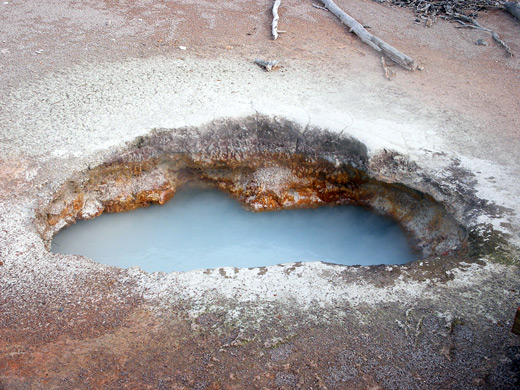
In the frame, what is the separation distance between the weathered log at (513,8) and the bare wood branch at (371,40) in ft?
10.0

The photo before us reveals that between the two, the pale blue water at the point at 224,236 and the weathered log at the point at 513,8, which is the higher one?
the weathered log at the point at 513,8

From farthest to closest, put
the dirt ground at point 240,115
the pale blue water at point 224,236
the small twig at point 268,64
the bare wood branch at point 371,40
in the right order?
the bare wood branch at point 371,40
the small twig at point 268,64
the pale blue water at point 224,236
the dirt ground at point 240,115

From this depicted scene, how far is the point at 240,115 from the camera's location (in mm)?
5691

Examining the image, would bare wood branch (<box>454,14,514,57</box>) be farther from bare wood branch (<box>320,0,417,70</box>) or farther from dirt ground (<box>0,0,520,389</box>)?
bare wood branch (<box>320,0,417,70</box>)

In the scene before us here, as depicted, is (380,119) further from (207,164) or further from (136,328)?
(136,328)

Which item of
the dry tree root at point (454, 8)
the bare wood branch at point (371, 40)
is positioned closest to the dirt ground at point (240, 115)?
the bare wood branch at point (371, 40)

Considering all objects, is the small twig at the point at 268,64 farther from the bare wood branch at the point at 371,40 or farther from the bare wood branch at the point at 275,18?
the bare wood branch at the point at 371,40

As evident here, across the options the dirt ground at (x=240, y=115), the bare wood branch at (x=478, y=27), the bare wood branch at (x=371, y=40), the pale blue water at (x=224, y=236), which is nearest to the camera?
the dirt ground at (x=240, y=115)

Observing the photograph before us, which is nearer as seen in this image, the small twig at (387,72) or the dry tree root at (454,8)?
the small twig at (387,72)

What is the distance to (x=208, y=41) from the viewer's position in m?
7.73

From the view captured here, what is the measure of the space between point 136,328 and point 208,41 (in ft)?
18.2

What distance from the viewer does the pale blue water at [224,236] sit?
202 inches

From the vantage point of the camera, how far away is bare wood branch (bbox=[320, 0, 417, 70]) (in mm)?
7172

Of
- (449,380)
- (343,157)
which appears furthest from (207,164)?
(449,380)
